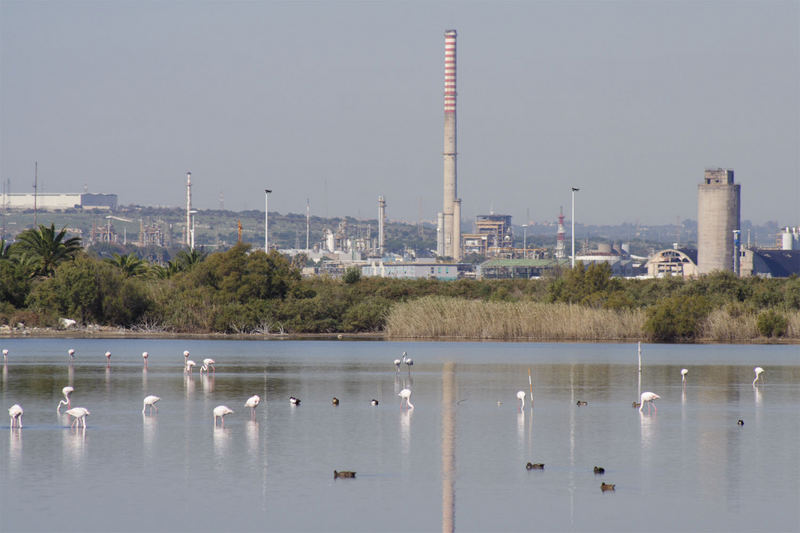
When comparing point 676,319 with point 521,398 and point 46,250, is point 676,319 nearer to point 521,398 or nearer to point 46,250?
point 521,398

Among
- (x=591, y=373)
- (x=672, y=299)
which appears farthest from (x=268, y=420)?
(x=672, y=299)

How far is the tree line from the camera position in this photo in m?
63.7

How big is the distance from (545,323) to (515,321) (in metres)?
1.65

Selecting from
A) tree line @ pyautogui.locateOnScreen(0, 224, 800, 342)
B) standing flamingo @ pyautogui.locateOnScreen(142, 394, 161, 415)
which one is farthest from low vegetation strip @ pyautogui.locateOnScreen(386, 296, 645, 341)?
standing flamingo @ pyautogui.locateOnScreen(142, 394, 161, 415)

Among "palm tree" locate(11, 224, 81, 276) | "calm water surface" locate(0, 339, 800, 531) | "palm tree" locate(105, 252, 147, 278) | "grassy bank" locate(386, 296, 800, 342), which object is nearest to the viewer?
"calm water surface" locate(0, 339, 800, 531)

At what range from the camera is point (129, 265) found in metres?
77.0

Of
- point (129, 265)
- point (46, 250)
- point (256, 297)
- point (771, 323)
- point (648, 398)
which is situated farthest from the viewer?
point (129, 265)

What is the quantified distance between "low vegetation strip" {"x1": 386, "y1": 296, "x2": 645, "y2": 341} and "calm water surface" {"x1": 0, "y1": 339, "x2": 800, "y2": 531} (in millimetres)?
20285

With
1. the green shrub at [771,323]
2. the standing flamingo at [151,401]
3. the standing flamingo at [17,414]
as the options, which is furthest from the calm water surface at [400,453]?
the green shrub at [771,323]

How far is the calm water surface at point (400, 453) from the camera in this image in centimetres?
1638

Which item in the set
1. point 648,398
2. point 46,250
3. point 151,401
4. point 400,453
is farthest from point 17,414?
point 46,250

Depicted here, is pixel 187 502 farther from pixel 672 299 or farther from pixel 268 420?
pixel 672 299

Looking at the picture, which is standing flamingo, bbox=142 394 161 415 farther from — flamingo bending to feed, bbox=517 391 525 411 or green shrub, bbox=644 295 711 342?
green shrub, bbox=644 295 711 342

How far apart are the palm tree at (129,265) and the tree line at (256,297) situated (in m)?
2.45
